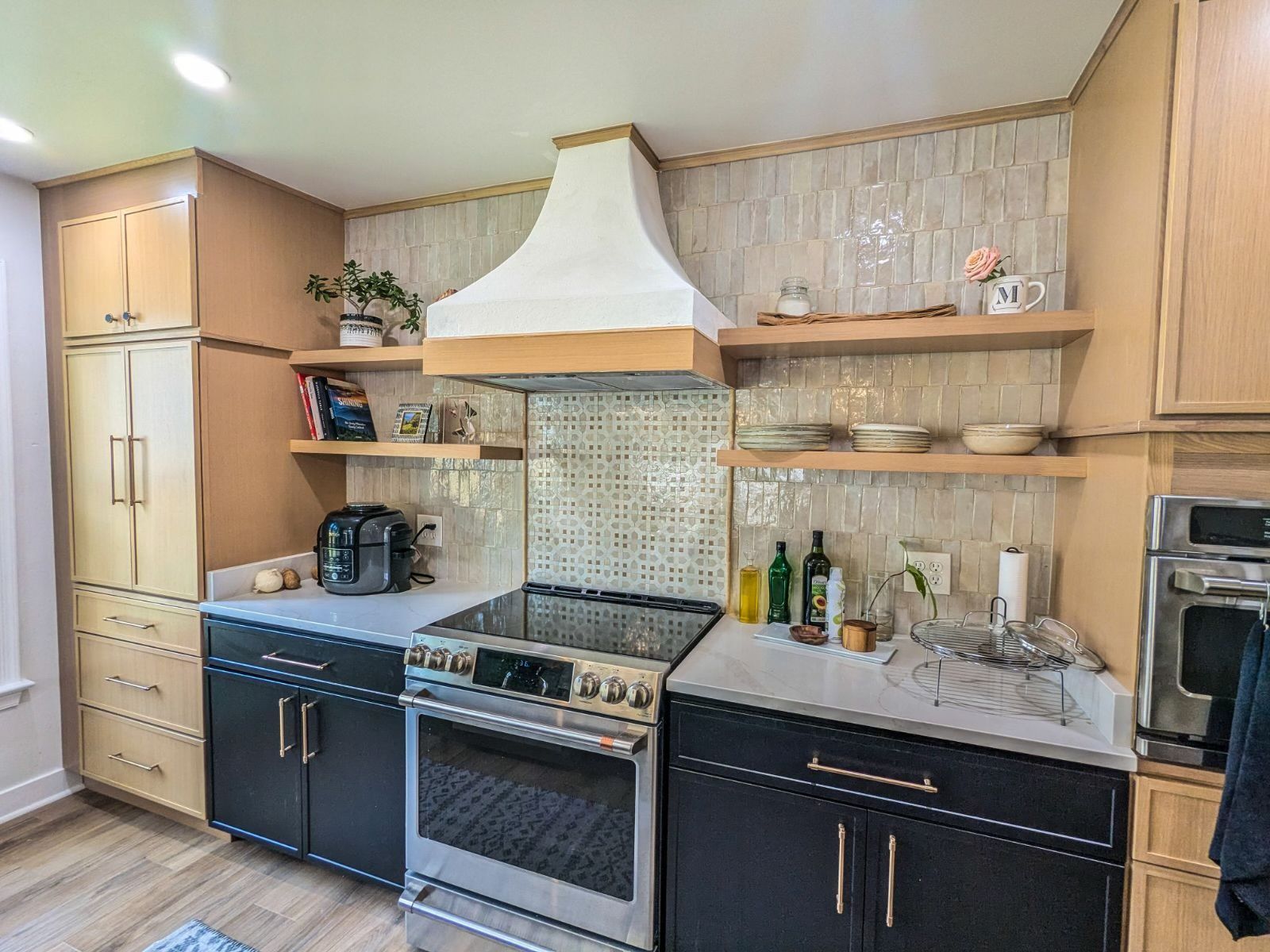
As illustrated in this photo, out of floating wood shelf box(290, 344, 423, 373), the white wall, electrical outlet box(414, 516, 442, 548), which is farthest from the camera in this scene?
electrical outlet box(414, 516, 442, 548)

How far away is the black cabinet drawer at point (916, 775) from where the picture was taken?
123 centimetres

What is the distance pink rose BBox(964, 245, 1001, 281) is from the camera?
5.34 ft

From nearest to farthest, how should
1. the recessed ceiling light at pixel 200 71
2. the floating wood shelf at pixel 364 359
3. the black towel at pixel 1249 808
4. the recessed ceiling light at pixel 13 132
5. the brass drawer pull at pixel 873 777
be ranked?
the black towel at pixel 1249 808 < the brass drawer pull at pixel 873 777 < the recessed ceiling light at pixel 200 71 < the recessed ceiling light at pixel 13 132 < the floating wood shelf at pixel 364 359

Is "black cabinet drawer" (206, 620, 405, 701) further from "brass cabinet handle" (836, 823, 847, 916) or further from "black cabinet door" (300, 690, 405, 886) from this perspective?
"brass cabinet handle" (836, 823, 847, 916)

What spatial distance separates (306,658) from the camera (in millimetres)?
1985

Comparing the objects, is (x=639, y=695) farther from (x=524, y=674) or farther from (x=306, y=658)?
(x=306, y=658)

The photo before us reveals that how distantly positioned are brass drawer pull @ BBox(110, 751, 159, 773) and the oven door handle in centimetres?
130

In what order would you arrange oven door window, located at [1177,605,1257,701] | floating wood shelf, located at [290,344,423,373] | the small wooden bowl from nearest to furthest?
oven door window, located at [1177,605,1257,701], the small wooden bowl, floating wood shelf, located at [290,344,423,373]

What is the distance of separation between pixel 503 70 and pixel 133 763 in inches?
111

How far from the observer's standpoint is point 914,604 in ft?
6.29

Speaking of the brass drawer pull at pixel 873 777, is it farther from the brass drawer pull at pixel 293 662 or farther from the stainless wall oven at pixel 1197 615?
the brass drawer pull at pixel 293 662

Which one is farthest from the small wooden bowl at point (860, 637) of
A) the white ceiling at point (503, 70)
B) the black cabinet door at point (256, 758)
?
the black cabinet door at point (256, 758)

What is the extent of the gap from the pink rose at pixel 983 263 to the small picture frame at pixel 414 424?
193 cm

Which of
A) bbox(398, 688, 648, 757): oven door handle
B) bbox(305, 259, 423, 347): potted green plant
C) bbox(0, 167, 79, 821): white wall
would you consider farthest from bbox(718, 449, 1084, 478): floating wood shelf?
Answer: bbox(0, 167, 79, 821): white wall
